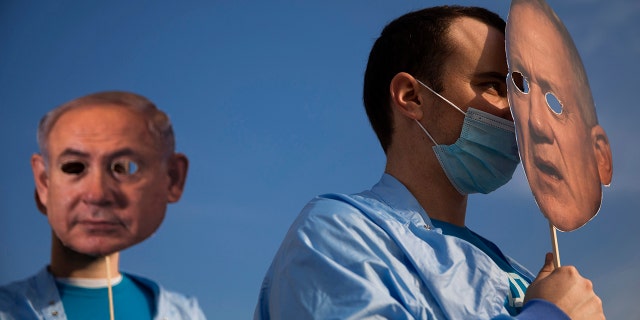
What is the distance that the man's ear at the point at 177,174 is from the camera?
2.27m

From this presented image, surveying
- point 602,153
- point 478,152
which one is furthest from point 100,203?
point 602,153

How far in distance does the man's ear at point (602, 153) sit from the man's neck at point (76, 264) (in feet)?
4.62

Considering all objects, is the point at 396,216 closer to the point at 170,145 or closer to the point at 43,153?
the point at 170,145

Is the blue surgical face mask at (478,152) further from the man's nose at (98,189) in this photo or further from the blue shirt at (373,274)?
the man's nose at (98,189)

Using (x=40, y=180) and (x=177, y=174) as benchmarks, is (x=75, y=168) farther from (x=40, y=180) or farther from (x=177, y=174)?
(x=177, y=174)

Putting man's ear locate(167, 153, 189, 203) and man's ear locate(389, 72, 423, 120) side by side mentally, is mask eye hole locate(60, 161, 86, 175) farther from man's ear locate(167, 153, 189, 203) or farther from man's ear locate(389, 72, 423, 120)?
man's ear locate(389, 72, 423, 120)

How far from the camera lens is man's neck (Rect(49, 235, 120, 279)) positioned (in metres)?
2.09

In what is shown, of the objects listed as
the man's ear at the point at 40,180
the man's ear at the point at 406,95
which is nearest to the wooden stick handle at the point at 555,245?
the man's ear at the point at 406,95

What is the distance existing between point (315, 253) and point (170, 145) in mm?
985

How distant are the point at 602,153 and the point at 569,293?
0.68 m

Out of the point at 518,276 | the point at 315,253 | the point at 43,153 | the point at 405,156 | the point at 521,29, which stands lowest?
the point at 518,276

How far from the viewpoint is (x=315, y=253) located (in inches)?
56.9

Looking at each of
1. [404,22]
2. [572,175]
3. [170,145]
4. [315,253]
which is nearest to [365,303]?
[315,253]

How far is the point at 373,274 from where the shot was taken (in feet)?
4.68
